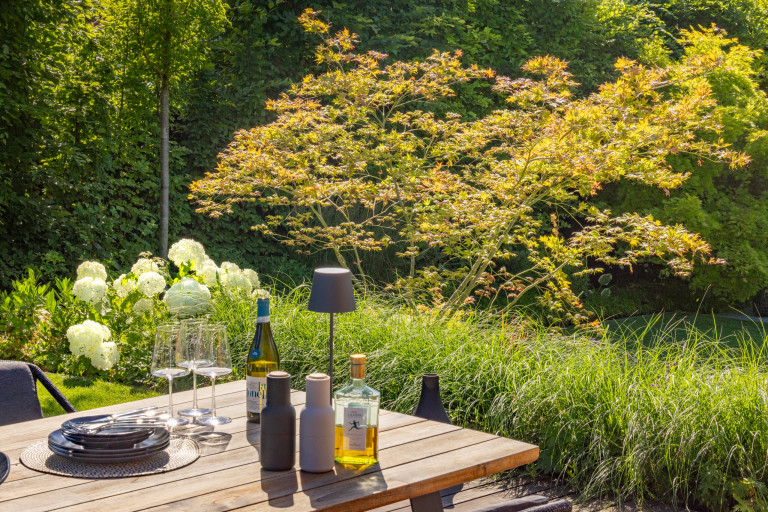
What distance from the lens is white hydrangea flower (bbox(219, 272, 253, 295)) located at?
5.14 metres

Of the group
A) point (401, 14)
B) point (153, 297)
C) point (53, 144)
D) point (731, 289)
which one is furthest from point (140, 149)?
point (731, 289)

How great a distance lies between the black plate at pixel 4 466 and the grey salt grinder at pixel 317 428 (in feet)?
2.18

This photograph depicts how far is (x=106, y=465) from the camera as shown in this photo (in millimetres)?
1847

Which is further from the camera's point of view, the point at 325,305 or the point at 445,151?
the point at 445,151

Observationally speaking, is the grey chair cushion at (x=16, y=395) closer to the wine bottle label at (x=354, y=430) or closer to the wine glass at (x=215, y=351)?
the wine glass at (x=215, y=351)

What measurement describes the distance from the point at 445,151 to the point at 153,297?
2275 millimetres

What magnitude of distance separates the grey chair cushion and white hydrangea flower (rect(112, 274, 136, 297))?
221cm

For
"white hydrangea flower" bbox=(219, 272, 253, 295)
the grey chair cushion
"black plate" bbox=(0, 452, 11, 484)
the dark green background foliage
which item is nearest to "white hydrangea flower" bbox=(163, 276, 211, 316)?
"white hydrangea flower" bbox=(219, 272, 253, 295)

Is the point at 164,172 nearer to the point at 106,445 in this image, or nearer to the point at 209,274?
the point at 209,274

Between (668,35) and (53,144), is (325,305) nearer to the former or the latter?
(53,144)

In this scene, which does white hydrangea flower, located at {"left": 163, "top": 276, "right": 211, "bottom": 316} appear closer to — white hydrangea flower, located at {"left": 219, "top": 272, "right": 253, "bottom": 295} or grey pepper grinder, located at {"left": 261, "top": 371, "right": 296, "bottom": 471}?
white hydrangea flower, located at {"left": 219, "top": 272, "right": 253, "bottom": 295}

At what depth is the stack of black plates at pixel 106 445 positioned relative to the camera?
185 centimetres

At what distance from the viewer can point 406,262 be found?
8438 millimetres

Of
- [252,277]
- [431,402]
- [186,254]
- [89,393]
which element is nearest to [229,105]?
[186,254]
